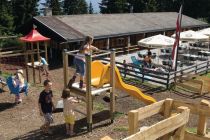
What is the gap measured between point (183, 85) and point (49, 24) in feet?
35.8

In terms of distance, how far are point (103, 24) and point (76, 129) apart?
17201 millimetres

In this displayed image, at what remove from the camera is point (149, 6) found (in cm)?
5350

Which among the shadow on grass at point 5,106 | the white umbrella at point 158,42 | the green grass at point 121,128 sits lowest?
the green grass at point 121,128

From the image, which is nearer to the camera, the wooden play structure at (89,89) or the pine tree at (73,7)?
the wooden play structure at (89,89)

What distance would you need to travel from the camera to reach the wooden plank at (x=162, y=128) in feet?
A: 12.6

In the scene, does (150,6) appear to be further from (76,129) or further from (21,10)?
(76,129)

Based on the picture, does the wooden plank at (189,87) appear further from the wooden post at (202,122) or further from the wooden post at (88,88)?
the wooden post at (202,122)

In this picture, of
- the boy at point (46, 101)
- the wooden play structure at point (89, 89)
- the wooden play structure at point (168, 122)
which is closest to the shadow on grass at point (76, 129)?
the wooden play structure at point (89, 89)

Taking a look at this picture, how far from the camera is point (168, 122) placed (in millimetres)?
4355

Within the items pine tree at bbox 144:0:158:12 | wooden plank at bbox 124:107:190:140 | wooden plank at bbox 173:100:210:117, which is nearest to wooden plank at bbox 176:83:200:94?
wooden plank at bbox 173:100:210:117

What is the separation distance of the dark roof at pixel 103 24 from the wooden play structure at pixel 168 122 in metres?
16.1

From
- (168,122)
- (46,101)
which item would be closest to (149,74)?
(46,101)

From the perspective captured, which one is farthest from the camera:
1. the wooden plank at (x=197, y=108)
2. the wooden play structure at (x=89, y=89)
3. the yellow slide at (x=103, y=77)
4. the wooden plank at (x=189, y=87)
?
the wooden plank at (x=189, y=87)

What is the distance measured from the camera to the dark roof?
2269 centimetres
